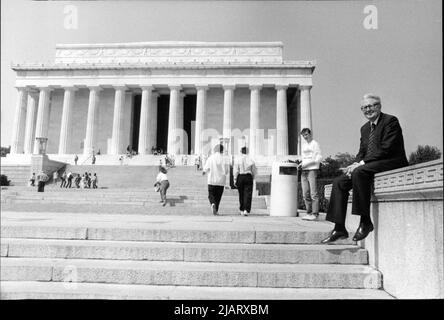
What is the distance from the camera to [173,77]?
42281mm

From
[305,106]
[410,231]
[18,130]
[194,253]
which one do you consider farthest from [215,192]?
[305,106]

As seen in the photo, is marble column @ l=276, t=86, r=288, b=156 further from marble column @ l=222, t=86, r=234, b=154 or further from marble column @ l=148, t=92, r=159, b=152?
marble column @ l=148, t=92, r=159, b=152

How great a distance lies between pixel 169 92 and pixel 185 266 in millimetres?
43423

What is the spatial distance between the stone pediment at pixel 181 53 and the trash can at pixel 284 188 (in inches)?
1324

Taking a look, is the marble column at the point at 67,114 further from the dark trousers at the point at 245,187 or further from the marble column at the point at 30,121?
the dark trousers at the point at 245,187

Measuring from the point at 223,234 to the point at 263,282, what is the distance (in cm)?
130

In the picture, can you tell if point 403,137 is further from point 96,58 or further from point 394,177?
point 96,58

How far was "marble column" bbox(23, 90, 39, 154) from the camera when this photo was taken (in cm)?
3654

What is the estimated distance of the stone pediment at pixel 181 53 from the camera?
41688 millimetres

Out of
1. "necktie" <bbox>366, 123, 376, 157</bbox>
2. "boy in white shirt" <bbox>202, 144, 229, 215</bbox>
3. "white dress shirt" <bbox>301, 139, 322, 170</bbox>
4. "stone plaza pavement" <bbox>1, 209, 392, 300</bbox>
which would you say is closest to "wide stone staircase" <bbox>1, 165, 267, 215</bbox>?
"boy in white shirt" <bbox>202, 144, 229, 215</bbox>

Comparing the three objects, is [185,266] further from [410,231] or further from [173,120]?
[173,120]

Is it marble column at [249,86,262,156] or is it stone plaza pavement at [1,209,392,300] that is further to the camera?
marble column at [249,86,262,156]

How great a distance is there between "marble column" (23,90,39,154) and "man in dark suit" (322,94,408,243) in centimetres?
3596
